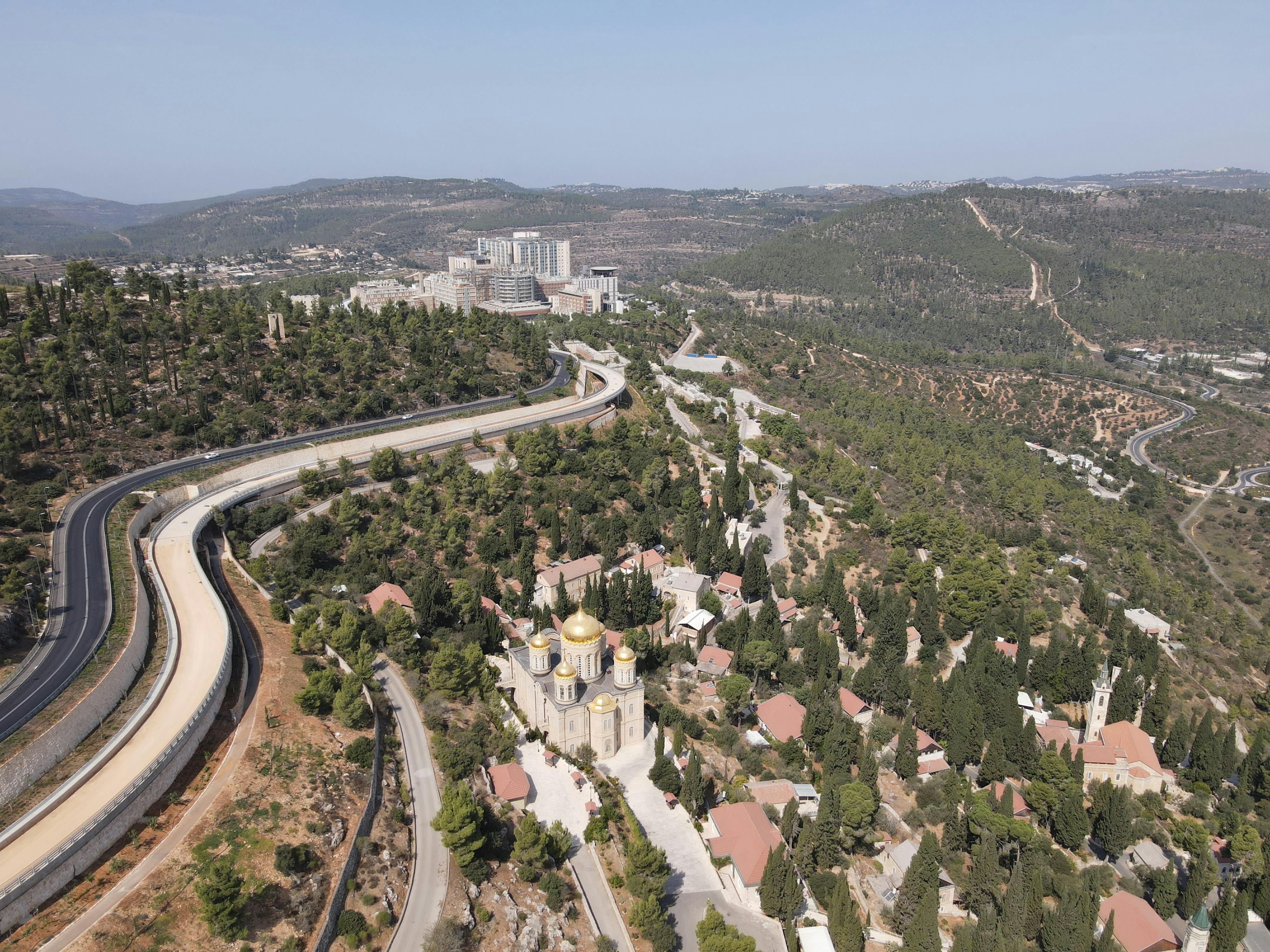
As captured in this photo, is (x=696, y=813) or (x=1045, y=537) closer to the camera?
(x=696, y=813)

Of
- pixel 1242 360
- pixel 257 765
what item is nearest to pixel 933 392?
pixel 1242 360

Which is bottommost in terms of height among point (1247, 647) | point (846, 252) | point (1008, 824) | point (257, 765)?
point (1247, 647)

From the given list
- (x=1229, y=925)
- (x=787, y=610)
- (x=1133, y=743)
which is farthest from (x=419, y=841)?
(x=1133, y=743)

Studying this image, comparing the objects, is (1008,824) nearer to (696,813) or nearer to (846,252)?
(696,813)

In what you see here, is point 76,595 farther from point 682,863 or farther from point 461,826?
point 682,863

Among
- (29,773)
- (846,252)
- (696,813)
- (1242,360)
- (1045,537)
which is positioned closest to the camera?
(29,773)

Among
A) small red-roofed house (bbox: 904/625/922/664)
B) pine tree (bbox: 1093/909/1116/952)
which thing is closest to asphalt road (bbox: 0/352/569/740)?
pine tree (bbox: 1093/909/1116/952)
